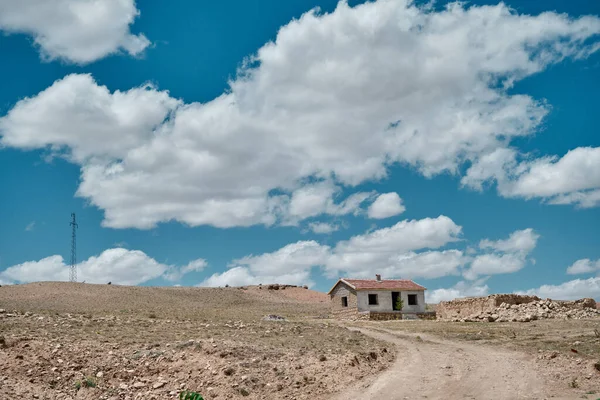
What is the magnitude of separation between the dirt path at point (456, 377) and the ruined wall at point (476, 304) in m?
19.2

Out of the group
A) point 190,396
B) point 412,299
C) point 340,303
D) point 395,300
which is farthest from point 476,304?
point 190,396

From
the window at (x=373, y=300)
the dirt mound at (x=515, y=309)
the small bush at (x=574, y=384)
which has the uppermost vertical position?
the window at (x=373, y=300)

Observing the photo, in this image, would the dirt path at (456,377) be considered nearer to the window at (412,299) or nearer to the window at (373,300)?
the window at (373,300)

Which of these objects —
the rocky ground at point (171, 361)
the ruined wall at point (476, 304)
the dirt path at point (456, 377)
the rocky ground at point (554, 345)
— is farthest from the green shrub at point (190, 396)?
the ruined wall at point (476, 304)

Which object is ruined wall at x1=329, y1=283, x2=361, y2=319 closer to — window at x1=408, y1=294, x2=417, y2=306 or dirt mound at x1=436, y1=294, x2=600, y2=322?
window at x1=408, y1=294, x2=417, y2=306

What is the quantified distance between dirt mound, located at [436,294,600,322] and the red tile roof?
237 inches

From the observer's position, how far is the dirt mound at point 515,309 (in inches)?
1531

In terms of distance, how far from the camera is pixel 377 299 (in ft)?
165

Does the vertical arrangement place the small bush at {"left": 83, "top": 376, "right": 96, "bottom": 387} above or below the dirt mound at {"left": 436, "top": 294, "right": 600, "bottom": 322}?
below

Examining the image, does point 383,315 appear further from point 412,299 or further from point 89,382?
point 89,382

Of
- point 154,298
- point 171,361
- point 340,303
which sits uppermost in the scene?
point 154,298

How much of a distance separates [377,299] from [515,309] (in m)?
13.1

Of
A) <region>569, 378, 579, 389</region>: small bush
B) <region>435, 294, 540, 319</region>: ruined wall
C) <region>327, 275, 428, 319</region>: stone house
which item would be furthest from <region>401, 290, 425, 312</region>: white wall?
<region>569, 378, 579, 389</region>: small bush

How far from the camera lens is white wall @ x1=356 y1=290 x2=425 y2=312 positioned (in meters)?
49.4
